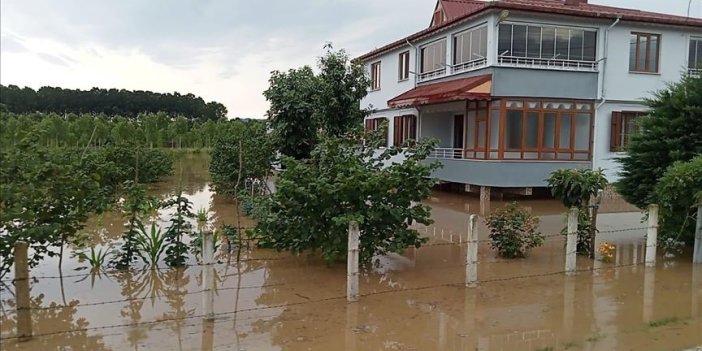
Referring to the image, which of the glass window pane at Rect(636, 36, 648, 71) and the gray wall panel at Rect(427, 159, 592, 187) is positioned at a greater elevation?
the glass window pane at Rect(636, 36, 648, 71)

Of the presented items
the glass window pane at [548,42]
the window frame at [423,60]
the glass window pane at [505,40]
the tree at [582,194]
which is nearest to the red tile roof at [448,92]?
the window frame at [423,60]

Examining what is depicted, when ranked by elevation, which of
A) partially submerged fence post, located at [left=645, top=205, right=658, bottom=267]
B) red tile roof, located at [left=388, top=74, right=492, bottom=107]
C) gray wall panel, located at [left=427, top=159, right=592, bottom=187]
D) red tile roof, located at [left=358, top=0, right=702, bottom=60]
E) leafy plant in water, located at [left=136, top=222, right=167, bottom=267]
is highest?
red tile roof, located at [left=358, top=0, right=702, bottom=60]

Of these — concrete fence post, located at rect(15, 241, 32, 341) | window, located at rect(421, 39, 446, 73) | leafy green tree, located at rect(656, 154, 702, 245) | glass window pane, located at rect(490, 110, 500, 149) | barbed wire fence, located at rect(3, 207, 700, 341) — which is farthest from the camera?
window, located at rect(421, 39, 446, 73)

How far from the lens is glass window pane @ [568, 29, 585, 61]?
19578 millimetres

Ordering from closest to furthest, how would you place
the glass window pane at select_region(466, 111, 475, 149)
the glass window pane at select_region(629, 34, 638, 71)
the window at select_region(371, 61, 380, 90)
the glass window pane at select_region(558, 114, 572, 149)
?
the glass window pane at select_region(558, 114, 572, 149), the glass window pane at select_region(629, 34, 638, 71), the glass window pane at select_region(466, 111, 475, 149), the window at select_region(371, 61, 380, 90)

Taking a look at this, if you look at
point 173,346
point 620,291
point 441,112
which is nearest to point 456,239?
point 620,291

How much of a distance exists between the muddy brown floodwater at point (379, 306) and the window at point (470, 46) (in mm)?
10481

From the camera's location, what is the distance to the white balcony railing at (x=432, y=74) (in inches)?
886

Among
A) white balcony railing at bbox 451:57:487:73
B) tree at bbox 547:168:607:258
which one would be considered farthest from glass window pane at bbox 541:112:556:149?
tree at bbox 547:168:607:258

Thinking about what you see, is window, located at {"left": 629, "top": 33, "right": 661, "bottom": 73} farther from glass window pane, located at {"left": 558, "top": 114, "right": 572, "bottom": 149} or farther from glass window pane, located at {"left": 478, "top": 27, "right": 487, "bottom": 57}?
glass window pane, located at {"left": 478, "top": 27, "right": 487, "bottom": 57}

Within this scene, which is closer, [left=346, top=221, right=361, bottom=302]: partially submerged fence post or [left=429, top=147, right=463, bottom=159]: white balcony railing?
[left=346, top=221, right=361, bottom=302]: partially submerged fence post

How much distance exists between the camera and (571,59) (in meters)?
19.6

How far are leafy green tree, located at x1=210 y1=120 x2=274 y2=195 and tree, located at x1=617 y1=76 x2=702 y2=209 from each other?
27.2ft

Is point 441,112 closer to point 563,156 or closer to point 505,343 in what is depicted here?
point 563,156
